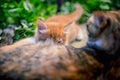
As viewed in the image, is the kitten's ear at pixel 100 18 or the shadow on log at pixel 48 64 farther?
the kitten's ear at pixel 100 18

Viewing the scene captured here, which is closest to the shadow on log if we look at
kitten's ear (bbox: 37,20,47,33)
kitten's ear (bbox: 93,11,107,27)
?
kitten's ear (bbox: 93,11,107,27)

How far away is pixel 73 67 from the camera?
330cm

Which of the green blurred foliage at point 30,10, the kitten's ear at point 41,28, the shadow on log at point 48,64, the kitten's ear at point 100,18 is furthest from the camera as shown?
the green blurred foliage at point 30,10

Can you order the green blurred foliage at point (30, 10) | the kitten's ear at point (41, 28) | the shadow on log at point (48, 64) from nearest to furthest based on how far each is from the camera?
the shadow on log at point (48, 64) < the kitten's ear at point (41, 28) < the green blurred foliage at point (30, 10)

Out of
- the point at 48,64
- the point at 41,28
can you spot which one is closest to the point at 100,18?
the point at 48,64

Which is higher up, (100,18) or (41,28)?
(100,18)

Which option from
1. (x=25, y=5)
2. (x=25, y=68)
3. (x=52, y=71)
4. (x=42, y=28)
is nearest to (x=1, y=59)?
(x=25, y=68)

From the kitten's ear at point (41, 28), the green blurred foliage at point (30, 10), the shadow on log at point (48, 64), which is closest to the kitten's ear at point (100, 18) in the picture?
the shadow on log at point (48, 64)

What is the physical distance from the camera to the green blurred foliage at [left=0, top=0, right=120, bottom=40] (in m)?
5.44

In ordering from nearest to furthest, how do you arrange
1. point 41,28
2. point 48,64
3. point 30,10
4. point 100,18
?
point 48,64
point 100,18
point 41,28
point 30,10

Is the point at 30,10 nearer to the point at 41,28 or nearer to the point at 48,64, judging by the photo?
the point at 41,28

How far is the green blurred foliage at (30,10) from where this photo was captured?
5.44 metres

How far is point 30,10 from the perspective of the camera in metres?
5.84

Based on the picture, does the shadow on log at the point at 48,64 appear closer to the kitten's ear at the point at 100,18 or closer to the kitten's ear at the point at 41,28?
the kitten's ear at the point at 100,18
